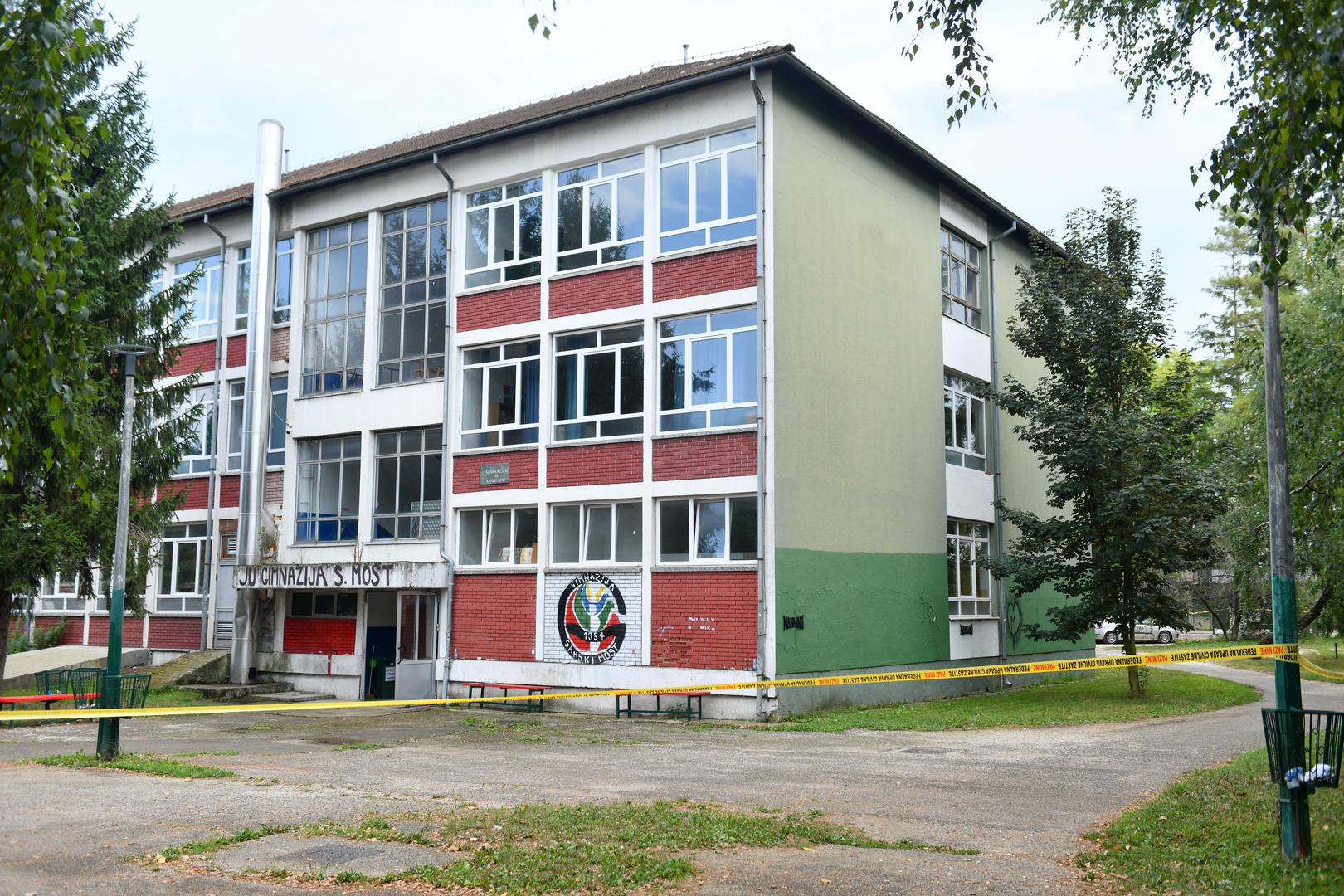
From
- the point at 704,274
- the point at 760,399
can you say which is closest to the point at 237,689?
the point at 760,399

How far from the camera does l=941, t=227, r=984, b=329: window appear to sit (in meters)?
27.6

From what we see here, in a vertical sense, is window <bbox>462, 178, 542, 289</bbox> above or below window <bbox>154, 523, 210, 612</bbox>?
above

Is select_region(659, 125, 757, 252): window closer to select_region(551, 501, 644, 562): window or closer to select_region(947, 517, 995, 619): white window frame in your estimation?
select_region(551, 501, 644, 562): window

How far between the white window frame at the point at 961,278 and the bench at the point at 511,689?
1265 cm

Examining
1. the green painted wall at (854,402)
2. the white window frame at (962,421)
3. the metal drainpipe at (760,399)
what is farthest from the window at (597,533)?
the white window frame at (962,421)

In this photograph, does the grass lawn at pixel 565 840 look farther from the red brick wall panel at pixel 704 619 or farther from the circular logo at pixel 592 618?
the circular logo at pixel 592 618

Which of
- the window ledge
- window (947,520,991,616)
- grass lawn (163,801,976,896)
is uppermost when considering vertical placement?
the window ledge

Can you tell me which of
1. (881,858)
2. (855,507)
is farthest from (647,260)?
(881,858)

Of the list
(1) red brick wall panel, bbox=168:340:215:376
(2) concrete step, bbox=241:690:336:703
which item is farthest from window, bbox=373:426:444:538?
(1) red brick wall panel, bbox=168:340:215:376

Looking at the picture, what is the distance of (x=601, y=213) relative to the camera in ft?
76.9

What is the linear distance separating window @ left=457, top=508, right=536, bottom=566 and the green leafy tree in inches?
380

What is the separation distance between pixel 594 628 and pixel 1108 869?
14764 mm

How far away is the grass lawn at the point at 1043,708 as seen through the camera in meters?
19.5

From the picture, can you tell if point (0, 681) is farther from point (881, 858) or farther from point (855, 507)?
point (881, 858)
